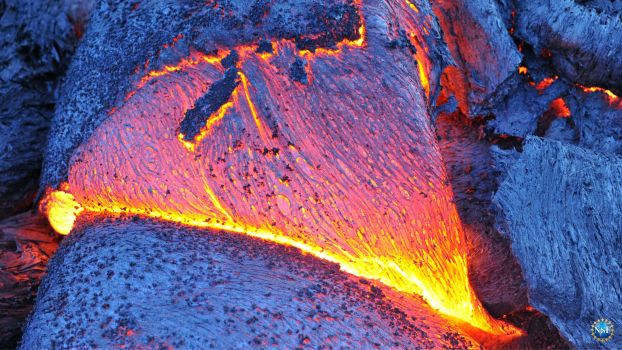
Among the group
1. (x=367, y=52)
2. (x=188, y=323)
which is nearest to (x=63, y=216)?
(x=188, y=323)

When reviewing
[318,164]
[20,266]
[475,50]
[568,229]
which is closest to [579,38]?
[475,50]

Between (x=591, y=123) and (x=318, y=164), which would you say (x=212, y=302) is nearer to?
(x=318, y=164)

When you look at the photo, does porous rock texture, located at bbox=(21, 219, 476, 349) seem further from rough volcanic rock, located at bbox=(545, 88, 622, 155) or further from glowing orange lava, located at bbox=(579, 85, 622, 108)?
glowing orange lava, located at bbox=(579, 85, 622, 108)

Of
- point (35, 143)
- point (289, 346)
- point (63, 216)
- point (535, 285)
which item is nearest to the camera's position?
point (289, 346)

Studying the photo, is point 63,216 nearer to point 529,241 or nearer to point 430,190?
point 430,190

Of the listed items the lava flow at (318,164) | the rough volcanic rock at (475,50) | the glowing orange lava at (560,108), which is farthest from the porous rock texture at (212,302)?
the glowing orange lava at (560,108)

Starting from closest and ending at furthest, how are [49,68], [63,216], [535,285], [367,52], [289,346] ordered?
[289,346] → [535,285] → [367,52] → [63,216] → [49,68]

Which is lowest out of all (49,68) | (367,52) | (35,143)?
(35,143)
